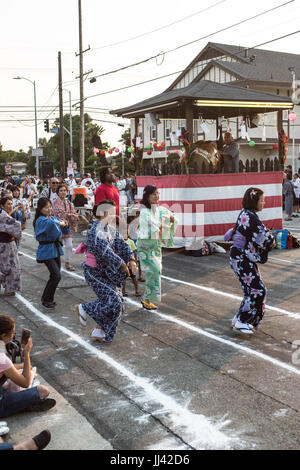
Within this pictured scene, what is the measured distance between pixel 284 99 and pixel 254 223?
8.92 metres

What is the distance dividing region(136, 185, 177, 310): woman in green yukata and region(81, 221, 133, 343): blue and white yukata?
136cm

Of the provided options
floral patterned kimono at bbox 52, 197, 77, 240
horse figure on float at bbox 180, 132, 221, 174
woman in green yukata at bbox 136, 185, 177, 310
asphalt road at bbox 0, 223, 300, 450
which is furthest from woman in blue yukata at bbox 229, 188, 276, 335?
Answer: horse figure on float at bbox 180, 132, 221, 174

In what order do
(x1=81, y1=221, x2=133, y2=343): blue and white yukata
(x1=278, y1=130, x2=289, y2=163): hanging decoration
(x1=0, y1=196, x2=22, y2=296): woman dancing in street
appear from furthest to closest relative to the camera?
(x1=278, y1=130, x2=289, y2=163): hanging decoration < (x1=0, y1=196, x2=22, y2=296): woman dancing in street < (x1=81, y1=221, x2=133, y2=343): blue and white yukata

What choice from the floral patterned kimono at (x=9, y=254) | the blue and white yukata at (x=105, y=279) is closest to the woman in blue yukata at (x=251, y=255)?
the blue and white yukata at (x=105, y=279)

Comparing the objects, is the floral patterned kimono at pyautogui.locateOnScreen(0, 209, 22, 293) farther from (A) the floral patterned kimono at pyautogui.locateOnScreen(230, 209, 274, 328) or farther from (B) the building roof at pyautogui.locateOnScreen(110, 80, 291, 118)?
(B) the building roof at pyautogui.locateOnScreen(110, 80, 291, 118)

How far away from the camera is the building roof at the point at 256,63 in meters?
37.5

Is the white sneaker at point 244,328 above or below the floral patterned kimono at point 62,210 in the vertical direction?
below

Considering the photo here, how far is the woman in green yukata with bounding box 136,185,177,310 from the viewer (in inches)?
312

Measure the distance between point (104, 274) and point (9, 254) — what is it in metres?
3.19

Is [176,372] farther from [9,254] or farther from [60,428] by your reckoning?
[9,254]

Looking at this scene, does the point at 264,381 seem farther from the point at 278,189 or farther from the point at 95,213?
the point at 278,189

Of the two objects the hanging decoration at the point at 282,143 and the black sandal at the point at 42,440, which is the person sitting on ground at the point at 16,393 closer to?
the black sandal at the point at 42,440

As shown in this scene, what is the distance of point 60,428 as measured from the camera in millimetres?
4312

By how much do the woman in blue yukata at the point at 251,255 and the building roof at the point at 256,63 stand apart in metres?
31.4
